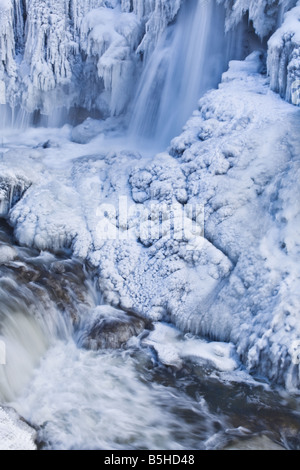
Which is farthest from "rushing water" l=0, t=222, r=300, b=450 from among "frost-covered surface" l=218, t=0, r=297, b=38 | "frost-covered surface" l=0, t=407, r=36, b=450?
"frost-covered surface" l=218, t=0, r=297, b=38

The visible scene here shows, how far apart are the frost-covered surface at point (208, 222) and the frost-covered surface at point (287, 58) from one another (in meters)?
0.18

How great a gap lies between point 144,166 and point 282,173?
7.14ft

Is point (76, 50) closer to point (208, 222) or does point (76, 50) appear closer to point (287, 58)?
point (287, 58)

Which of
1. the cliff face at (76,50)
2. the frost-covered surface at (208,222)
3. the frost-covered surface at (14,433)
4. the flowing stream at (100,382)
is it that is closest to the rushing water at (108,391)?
the flowing stream at (100,382)

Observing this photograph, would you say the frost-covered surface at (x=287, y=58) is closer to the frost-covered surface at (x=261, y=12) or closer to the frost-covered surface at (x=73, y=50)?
the frost-covered surface at (x=261, y=12)

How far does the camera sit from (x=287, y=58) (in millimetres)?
7332

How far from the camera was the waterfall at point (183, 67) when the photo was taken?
9312 millimetres

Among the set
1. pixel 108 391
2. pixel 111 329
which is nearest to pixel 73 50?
pixel 111 329

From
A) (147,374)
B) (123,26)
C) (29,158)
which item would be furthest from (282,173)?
(123,26)

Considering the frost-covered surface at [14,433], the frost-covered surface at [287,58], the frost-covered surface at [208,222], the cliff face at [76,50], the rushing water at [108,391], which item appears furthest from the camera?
the cliff face at [76,50]

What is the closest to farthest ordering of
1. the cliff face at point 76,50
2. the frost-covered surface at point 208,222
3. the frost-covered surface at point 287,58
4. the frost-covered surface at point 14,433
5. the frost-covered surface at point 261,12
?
the frost-covered surface at point 14,433
the frost-covered surface at point 208,222
the frost-covered surface at point 287,58
the frost-covered surface at point 261,12
the cliff face at point 76,50

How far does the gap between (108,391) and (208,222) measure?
2617mm

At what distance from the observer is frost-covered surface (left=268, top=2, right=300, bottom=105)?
279 inches

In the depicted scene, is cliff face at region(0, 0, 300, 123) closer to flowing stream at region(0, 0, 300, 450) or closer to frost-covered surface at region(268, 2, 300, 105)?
frost-covered surface at region(268, 2, 300, 105)
